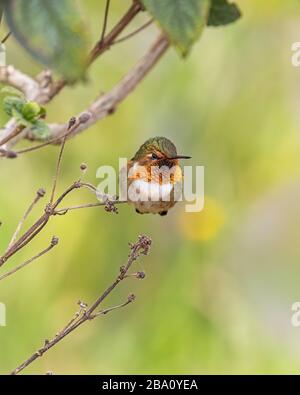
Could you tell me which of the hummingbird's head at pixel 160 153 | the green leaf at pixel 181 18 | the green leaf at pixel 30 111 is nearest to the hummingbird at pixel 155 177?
the hummingbird's head at pixel 160 153

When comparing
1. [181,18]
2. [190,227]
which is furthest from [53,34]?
[190,227]

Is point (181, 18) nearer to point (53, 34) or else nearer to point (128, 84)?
point (53, 34)

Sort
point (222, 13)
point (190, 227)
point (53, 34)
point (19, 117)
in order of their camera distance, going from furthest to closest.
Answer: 1. point (190, 227)
2. point (222, 13)
3. point (19, 117)
4. point (53, 34)

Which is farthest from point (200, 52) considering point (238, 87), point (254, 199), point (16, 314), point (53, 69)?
point (53, 69)

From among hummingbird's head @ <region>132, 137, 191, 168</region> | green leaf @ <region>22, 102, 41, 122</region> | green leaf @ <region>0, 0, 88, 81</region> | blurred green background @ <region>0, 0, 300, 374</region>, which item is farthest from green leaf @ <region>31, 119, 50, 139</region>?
blurred green background @ <region>0, 0, 300, 374</region>
